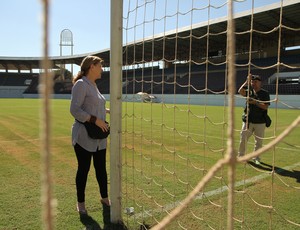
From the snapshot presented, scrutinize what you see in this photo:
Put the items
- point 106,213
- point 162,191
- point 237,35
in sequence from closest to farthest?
1. point 106,213
2. point 162,191
3. point 237,35

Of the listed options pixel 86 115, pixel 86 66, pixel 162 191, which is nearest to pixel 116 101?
pixel 86 115

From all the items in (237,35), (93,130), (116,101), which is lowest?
(93,130)

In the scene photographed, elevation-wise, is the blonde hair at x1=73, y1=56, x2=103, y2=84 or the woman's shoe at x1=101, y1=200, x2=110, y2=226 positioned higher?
the blonde hair at x1=73, y1=56, x2=103, y2=84

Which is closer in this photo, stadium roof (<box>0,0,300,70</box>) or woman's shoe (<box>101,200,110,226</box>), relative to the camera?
woman's shoe (<box>101,200,110,226</box>)

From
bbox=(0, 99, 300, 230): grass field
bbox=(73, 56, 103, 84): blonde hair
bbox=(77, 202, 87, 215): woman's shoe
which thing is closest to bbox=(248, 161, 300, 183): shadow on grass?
Answer: bbox=(0, 99, 300, 230): grass field

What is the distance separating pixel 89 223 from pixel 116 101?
111cm

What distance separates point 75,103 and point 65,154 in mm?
3243

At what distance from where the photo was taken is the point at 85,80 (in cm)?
285

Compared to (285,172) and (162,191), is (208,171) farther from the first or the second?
(285,172)

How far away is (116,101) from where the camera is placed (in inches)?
110

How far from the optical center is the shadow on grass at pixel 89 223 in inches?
106

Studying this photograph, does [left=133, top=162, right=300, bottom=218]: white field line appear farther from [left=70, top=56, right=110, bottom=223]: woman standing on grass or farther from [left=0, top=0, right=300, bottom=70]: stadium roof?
[left=0, top=0, right=300, bottom=70]: stadium roof

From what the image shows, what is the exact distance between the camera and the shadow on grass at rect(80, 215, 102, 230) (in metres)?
2.68

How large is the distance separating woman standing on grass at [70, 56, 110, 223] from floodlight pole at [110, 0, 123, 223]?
4.7 inches
